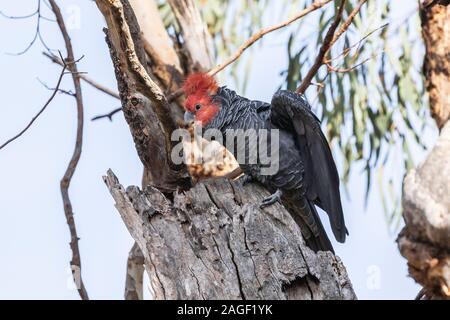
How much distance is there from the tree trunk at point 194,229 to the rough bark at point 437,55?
171cm

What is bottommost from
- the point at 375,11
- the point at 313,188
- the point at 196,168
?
the point at 313,188

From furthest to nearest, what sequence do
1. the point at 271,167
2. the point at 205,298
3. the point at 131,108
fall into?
the point at 271,167
the point at 131,108
the point at 205,298

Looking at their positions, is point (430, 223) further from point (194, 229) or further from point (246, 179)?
point (246, 179)

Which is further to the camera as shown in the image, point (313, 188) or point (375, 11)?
point (375, 11)

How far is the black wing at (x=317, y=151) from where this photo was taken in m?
4.27

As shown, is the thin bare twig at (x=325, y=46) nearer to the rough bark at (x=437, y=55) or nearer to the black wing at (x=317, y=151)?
the black wing at (x=317, y=151)

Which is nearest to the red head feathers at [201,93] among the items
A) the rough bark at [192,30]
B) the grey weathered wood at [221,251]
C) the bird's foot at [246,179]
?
the bird's foot at [246,179]

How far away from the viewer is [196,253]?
3.30 metres

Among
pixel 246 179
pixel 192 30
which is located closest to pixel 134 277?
pixel 246 179

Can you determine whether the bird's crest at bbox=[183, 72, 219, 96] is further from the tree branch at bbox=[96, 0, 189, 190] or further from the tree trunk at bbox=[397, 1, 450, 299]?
the tree trunk at bbox=[397, 1, 450, 299]
